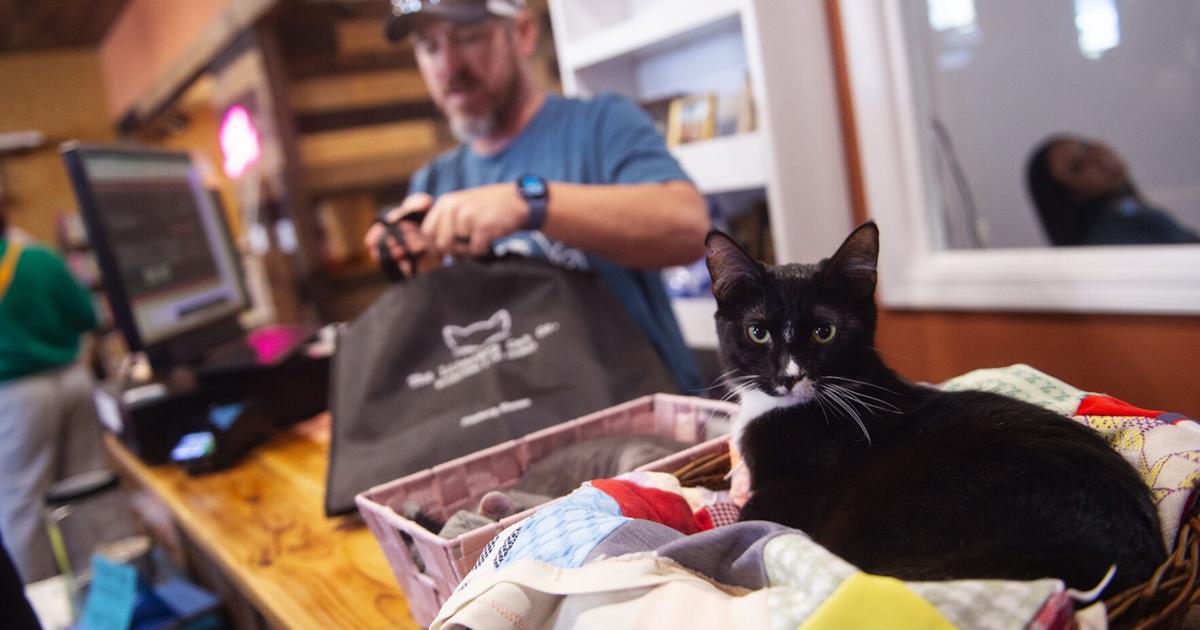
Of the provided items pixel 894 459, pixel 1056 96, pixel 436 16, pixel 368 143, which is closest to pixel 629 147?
pixel 436 16

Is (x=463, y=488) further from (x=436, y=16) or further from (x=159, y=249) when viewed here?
(x=159, y=249)

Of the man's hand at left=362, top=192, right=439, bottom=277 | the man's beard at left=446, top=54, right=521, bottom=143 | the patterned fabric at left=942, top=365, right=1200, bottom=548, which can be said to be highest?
the man's beard at left=446, top=54, right=521, bottom=143

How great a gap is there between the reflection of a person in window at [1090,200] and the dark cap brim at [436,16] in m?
1.14

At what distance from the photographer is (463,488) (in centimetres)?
77

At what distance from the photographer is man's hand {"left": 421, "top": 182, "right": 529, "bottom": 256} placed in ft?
3.42

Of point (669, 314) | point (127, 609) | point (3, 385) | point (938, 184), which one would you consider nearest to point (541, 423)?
point (669, 314)

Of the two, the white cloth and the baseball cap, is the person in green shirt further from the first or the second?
the baseball cap

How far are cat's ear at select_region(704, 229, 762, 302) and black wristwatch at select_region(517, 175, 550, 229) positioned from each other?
521 mm

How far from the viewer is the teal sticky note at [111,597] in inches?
A: 43.4

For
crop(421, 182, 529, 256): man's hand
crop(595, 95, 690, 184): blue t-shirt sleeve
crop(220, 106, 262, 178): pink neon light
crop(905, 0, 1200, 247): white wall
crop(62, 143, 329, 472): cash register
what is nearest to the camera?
crop(421, 182, 529, 256): man's hand

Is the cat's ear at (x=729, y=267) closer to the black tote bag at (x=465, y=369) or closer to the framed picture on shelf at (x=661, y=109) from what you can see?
the black tote bag at (x=465, y=369)

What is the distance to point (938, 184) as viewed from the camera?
1435 millimetres

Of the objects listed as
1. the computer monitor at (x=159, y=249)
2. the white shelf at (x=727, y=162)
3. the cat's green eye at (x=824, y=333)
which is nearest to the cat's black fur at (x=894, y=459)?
the cat's green eye at (x=824, y=333)

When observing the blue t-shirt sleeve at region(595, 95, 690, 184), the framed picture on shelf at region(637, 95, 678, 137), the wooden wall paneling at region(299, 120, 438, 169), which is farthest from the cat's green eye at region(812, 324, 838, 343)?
the wooden wall paneling at region(299, 120, 438, 169)
